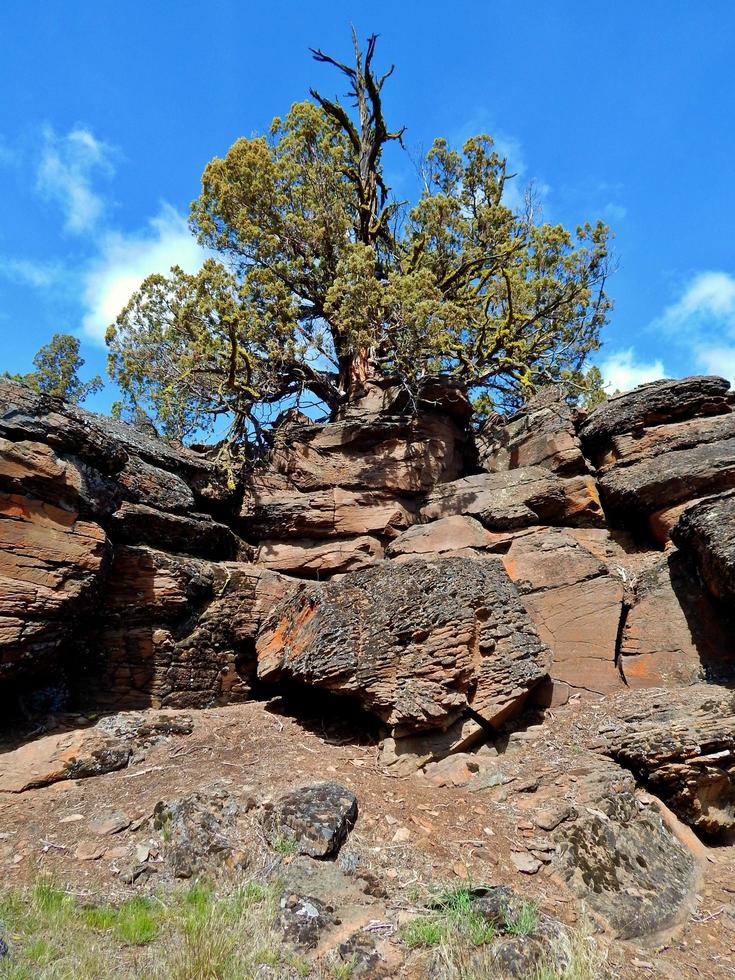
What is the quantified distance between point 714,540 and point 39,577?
33.2 feet

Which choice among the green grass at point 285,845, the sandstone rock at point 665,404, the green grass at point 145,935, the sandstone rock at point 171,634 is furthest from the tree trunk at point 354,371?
the green grass at point 145,935

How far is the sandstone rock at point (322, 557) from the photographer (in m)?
Result: 13.5

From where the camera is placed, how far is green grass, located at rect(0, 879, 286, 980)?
177 inches

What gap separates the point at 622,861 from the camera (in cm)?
643

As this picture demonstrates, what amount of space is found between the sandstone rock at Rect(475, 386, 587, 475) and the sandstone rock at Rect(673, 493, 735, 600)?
138 inches

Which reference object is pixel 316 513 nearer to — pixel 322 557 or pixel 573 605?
pixel 322 557

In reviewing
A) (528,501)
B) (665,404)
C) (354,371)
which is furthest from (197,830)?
(354,371)

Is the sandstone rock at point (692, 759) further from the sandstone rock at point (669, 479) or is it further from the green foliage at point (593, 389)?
the green foliage at point (593, 389)

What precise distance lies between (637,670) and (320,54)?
2066 centimetres

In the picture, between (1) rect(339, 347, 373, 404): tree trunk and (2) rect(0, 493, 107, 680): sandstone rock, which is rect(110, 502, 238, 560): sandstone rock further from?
(1) rect(339, 347, 373, 404): tree trunk

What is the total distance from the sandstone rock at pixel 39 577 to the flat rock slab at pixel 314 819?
4311 millimetres

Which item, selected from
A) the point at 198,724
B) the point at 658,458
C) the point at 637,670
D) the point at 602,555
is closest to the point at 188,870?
the point at 198,724

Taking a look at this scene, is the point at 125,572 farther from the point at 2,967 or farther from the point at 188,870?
the point at 2,967

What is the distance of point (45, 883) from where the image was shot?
18.6ft
